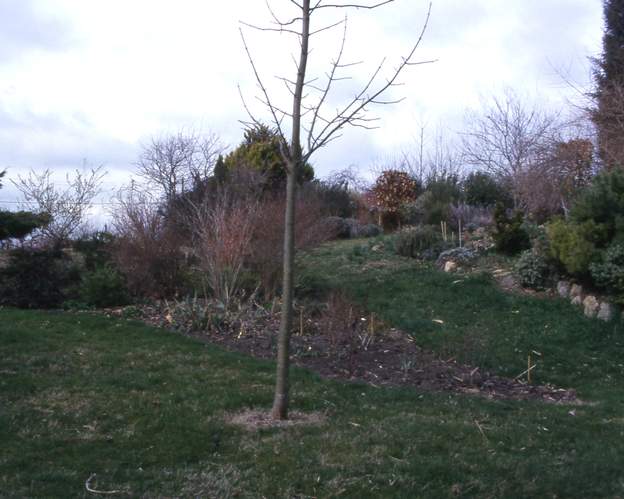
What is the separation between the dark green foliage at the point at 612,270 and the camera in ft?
36.3

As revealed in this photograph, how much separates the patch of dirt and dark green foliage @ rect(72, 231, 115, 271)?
797cm

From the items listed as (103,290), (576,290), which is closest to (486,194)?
(576,290)

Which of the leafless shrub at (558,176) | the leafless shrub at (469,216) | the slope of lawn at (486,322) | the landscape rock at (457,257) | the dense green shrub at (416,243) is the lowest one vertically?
the slope of lawn at (486,322)

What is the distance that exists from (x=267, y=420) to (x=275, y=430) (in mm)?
305

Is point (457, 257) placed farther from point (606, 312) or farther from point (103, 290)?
point (103, 290)

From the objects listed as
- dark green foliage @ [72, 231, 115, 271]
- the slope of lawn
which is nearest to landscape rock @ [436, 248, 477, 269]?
the slope of lawn

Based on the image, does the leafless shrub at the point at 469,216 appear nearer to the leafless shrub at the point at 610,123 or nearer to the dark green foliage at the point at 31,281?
the leafless shrub at the point at 610,123

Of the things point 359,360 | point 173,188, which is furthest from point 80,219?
point 359,360

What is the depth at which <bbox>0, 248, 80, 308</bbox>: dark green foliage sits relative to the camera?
12.6 meters

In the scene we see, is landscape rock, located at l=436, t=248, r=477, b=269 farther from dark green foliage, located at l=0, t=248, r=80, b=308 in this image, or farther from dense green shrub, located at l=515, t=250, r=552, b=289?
dark green foliage, located at l=0, t=248, r=80, b=308

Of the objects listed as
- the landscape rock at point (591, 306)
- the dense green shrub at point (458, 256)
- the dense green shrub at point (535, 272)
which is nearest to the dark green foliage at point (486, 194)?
the dense green shrub at point (458, 256)

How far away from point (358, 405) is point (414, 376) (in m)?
1.45

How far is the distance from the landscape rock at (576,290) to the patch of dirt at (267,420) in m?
6.85

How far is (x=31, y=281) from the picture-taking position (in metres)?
12.6
